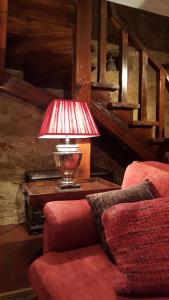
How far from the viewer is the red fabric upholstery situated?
0.96 meters

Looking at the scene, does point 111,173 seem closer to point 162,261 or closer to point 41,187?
point 41,187

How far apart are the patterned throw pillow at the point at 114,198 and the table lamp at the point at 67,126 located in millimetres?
449

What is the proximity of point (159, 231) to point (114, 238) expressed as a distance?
19 centimetres

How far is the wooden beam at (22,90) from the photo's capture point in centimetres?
220

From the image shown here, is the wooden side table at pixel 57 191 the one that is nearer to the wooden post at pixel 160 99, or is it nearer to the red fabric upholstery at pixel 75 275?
the red fabric upholstery at pixel 75 275

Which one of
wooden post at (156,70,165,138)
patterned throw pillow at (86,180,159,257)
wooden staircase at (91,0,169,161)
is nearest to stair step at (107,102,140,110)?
wooden staircase at (91,0,169,161)

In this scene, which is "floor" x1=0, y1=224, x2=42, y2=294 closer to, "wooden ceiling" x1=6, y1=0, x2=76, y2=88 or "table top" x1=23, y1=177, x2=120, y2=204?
"table top" x1=23, y1=177, x2=120, y2=204

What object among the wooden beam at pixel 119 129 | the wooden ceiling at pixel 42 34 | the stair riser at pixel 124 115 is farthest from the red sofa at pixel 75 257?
the wooden ceiling at pixel 42 34

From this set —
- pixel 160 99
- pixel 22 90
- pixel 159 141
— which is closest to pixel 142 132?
pixel 159 141

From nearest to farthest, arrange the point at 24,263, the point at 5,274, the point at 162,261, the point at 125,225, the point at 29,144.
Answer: the point at 162,261 < the point at 125,225 < the point at 5,274 < the point at 24,263 < the point at 29,144

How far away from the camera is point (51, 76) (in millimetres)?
2781

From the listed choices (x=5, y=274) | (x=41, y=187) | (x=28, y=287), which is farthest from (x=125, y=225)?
(x=5, y=274)

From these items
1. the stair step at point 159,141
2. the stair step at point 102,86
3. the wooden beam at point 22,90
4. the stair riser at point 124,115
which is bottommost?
the stair step at point 159,141

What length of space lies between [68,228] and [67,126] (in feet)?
2.12
